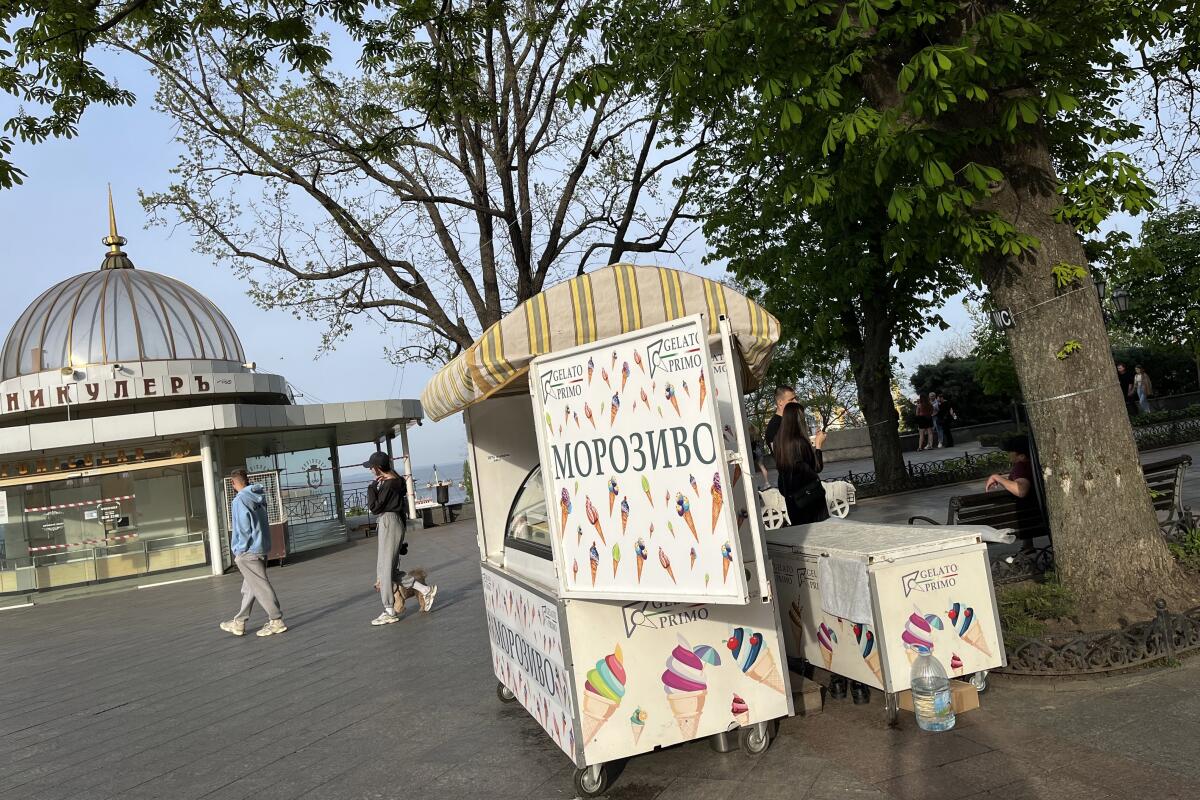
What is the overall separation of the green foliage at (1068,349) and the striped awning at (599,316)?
7.79ft

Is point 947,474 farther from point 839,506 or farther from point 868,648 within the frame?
point 868,648

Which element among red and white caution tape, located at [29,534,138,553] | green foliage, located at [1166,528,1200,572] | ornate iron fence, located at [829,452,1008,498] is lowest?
green foliage, located at [1166,528,1200,572]

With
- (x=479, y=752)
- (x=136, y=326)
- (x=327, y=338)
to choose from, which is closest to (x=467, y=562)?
(x=327, y=338)

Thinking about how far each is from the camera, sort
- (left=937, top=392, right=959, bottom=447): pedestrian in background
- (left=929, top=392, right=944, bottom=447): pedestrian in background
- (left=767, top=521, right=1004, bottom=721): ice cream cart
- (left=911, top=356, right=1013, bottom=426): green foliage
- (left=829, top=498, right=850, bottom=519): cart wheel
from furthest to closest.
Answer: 1. (left=911, top=356, right=1013, bottom=426): green foliage
2. (left=929, top=392, right=944, bottom=447): pedestrian in background
3. (left=937, top=392, right=959, bottom=447): pedestrian in background
4. (left=829, top=498, right=850, bottom=519): cart wheel
5. (left=767, top=521, right=1004, bottom=721): ice cream cart

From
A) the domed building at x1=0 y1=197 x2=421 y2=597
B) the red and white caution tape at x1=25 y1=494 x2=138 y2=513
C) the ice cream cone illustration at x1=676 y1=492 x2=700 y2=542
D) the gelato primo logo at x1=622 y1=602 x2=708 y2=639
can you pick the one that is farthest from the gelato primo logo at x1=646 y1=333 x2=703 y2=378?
the red and white caution tape at x1=25 y1=494 x2=138 y2=513

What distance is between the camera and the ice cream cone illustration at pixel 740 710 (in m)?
4.87

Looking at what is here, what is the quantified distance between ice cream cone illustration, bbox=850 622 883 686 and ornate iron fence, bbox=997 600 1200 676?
1.02m

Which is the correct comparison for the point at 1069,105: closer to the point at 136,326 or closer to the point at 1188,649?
the point at 1188,649

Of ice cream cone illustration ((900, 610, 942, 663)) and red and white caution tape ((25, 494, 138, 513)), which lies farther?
red and white caution tape ((25, 494, 138, 513))

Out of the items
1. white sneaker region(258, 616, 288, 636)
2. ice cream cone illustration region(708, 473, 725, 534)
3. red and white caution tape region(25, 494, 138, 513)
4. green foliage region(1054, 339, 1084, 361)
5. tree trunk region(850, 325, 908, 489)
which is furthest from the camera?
red and white caution tape region(25, 494, 138, 513)

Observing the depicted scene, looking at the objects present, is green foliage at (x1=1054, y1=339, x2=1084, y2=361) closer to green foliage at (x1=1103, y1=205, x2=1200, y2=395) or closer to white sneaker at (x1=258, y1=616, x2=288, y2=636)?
white sneaker at (x1=258, y1=616, x2=288, y2=636)

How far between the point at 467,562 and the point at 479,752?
11.5 m

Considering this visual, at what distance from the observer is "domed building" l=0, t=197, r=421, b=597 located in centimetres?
2239

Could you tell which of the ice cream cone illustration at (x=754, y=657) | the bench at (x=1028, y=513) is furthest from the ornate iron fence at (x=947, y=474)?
the ice cream cone illustration at (x=754, y=657)
